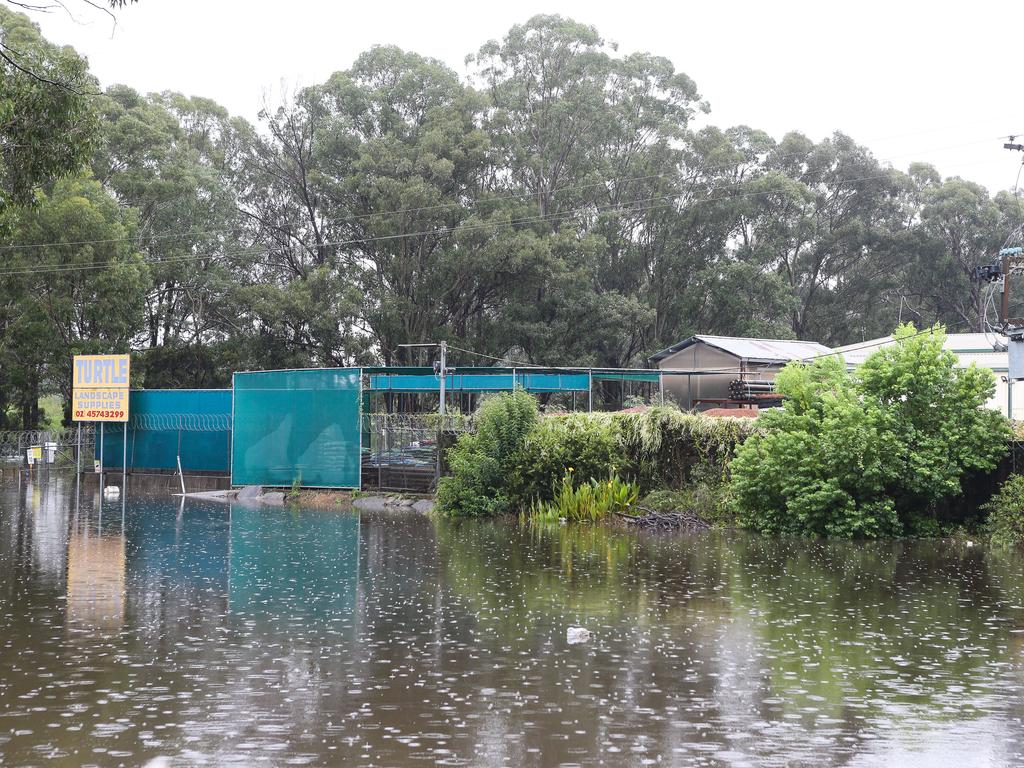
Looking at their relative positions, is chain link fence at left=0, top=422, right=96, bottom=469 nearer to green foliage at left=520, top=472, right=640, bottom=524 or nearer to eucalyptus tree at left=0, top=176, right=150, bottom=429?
eucalyptus tree at left=0, top=176, right=150, bottom=429

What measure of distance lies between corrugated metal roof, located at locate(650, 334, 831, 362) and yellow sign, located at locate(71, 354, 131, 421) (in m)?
19.2

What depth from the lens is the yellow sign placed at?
1300 inches

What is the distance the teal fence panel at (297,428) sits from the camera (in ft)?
94.7

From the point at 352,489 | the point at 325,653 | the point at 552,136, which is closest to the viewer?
the point at 325,653

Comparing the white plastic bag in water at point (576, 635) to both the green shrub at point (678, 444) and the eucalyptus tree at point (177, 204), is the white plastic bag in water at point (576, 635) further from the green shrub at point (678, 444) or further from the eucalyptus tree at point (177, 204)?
the eucalyptus tree at point (177, 204)

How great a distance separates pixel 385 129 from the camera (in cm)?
5212

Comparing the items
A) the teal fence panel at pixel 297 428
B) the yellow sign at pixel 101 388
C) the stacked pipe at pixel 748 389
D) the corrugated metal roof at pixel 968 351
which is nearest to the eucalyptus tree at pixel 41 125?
the teal fence panel at pixel 297 428

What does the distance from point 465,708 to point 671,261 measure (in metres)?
50.4

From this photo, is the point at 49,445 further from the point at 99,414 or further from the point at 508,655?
the point at 508,655

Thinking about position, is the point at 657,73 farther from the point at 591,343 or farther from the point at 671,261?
the point at 591,343

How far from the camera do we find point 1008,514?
20.0 m

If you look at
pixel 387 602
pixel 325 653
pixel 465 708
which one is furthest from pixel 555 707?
pixel 387 602

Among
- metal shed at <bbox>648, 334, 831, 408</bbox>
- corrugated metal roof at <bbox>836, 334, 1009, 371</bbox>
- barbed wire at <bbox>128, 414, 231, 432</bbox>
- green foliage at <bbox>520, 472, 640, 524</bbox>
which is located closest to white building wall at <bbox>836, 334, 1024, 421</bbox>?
corrugated metal roof at <bbox>836, 334, 1009, 371</bbox>

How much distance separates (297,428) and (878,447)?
15.8 meters
